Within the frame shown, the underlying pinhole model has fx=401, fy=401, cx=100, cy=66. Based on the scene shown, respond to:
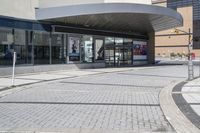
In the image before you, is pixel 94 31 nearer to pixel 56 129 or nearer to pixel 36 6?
pixel 36 6

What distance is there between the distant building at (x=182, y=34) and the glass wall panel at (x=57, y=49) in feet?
194

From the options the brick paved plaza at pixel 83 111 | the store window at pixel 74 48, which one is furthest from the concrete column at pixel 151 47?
the brick paved plaza at pixel 83 111

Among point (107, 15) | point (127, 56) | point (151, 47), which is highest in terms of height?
point (107, 15)

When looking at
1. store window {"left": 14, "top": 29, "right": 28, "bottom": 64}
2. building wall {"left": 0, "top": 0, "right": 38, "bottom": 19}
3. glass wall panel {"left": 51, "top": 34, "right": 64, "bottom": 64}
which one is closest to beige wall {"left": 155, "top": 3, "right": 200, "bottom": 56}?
glass wall panel {"left": 51, "top": 34, "right": 64, "bottom": 64}

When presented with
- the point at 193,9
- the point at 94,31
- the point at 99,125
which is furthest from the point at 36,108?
the point at 193,9

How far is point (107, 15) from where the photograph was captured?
29.4 metres

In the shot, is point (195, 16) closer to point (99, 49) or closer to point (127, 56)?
point (127, 56)

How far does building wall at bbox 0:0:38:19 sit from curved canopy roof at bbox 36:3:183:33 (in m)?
0.60

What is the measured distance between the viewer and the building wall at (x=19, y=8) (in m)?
25.7

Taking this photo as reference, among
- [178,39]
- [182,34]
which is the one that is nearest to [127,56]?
[182,34]

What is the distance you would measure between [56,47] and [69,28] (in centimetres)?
197

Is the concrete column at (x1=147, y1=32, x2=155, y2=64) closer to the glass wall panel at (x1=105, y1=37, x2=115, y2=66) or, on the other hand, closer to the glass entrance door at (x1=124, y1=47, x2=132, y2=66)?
the glass entrance door at (x1=124, y1=47, x2=132, y2=66)

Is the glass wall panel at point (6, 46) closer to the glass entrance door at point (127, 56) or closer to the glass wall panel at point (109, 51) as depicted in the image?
the glass wall panel at point (109, 51)

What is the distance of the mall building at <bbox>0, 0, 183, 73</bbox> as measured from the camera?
87.3ft
